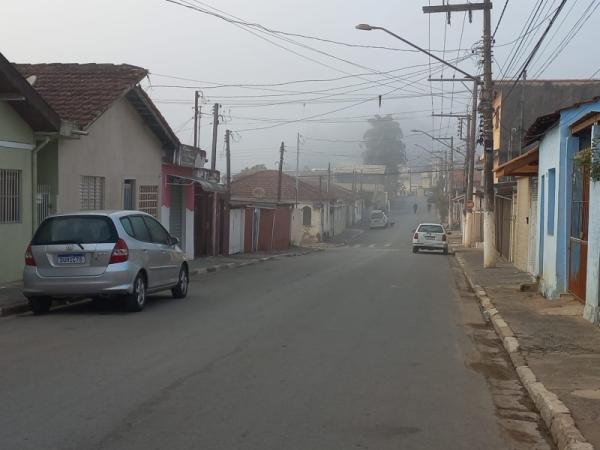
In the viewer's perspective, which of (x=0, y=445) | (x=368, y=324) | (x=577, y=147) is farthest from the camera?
(x=577, y=147)

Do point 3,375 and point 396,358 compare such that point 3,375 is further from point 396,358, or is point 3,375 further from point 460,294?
point 460,294

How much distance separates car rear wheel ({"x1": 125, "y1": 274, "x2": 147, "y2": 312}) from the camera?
12.6m

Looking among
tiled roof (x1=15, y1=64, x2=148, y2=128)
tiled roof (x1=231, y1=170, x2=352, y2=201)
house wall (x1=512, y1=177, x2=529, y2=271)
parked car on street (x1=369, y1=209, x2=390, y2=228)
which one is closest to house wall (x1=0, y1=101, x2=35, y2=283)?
tiled roof (x1=15, y1=64, x2=148, y2=128)

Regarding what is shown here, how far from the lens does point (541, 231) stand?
17297 millimetres

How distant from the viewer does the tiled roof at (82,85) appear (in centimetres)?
1894

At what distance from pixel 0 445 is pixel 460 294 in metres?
14.0

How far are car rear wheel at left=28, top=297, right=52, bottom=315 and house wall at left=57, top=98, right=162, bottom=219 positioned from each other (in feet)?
19.3

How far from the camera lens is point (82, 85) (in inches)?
797

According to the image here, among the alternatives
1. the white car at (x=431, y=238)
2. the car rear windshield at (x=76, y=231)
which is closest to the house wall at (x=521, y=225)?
the white car at (x=431, y=238)

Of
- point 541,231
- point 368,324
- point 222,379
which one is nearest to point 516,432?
point 222,379

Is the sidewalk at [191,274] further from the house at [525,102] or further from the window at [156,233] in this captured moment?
the house at [525,102]

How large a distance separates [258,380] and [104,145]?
1422 centimetres

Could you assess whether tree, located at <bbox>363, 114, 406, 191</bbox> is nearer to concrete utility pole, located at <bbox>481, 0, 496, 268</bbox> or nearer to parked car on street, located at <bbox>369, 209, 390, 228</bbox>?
parked car on street, located at <bbox>369, 209, 390, 228</bbox>

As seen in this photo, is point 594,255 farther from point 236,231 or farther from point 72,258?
point 236,231
